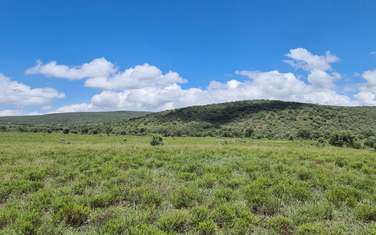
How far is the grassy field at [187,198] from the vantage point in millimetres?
6180

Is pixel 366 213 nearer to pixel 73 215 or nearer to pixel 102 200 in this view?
pixel 102 200

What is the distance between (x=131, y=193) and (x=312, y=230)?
4519mm

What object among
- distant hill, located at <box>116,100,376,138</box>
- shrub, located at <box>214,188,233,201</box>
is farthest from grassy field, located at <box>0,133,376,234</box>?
distant hill, located at <box>116,100,376,138</box>

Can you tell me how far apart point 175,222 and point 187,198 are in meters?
1.48

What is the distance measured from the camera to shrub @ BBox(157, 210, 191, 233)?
20.1 ft

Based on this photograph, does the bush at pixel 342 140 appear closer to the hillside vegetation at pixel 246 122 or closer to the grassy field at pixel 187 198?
the hillside vegetation at pixel 246 122

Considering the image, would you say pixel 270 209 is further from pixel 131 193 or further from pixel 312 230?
pixel 131 193

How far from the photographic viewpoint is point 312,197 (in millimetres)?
8078

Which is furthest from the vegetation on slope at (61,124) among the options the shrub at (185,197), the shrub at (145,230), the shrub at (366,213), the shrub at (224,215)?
the shrub at (366,213)

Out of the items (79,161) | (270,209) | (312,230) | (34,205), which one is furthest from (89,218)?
(79,161)

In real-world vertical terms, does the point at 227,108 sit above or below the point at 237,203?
above

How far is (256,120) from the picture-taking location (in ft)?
270

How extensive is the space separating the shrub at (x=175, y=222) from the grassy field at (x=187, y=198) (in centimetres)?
2

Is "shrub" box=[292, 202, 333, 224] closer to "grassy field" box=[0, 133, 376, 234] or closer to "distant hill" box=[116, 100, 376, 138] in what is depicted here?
"grassy field" box=[0, 133, 376, 234]
